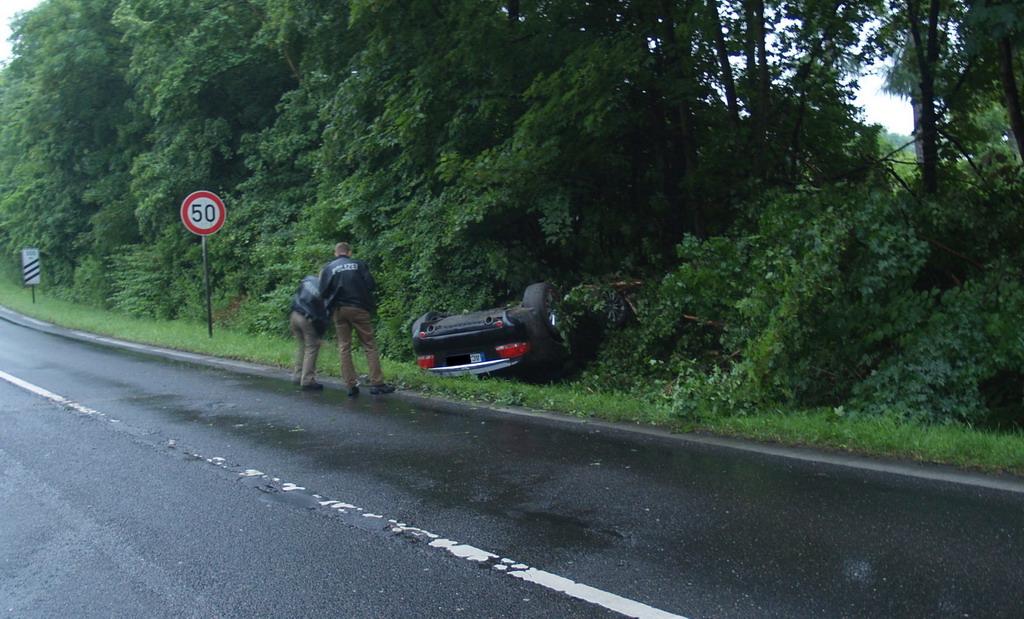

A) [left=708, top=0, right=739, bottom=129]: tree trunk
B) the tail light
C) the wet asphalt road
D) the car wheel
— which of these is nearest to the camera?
the wet asphalt road

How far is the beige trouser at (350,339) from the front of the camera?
35.5ft

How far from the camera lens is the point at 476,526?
17.5 ft

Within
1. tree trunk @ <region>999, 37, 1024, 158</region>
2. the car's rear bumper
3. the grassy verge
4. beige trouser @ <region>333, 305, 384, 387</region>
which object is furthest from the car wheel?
tree trunk @ <region>999, 37, 1024, 158</region>

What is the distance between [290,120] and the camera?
22.3m

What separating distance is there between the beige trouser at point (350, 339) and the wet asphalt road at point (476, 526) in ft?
7.81

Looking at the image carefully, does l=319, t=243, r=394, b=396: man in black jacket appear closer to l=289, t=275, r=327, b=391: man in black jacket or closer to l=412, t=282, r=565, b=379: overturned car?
l=289, t=275, r=327, b=391: man in black jacket

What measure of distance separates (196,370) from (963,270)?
10.4 m

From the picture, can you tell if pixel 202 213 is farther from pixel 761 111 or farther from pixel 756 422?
pixel 756 422

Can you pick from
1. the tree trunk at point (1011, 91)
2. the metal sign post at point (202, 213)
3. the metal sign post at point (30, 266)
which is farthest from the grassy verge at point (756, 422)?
the metal sign post at point (30, 266)

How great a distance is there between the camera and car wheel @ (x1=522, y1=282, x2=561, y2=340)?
1072cm

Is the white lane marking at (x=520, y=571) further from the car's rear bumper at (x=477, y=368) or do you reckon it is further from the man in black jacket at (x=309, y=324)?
the man in black jacket at (x=309, y=324)

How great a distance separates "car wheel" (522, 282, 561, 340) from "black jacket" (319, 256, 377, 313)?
2022 millimetres

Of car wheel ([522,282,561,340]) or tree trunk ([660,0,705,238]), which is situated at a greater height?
tree trunk ([660,0,705,238])

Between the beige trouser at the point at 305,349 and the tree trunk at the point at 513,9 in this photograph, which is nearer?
the beige trouser at the point at 305,349
